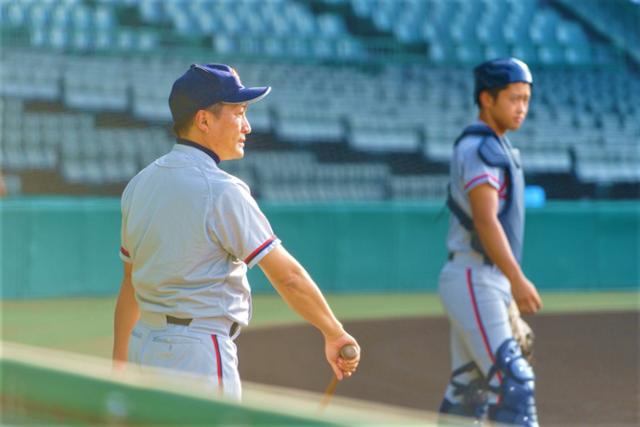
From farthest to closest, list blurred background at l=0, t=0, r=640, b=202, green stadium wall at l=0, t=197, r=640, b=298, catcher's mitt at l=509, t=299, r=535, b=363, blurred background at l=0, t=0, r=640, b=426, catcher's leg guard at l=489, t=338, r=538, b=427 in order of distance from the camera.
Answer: blurred background at l=0, t=0, r=640, b=202 < green stadium wall at l=0, t=197, r=640, b=298 < blurred background at l=0, t=0, r=640, b=426 < catcher's mitt at l=509, t=299, r=535, b=363 < catcher's leg guard at l=489, t=338, r=538, b=427

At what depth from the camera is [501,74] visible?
4941 mm

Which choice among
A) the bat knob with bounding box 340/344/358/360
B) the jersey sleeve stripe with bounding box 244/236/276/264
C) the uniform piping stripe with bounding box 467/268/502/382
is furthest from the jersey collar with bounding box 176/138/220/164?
the uniform piping stripe with bounding box 467/268/502/382

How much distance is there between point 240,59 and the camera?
66.4 ft

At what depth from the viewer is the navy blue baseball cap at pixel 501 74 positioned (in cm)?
494

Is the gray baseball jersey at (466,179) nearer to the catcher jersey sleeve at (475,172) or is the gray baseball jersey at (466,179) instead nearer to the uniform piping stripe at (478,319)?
the catcher jersey sleeve at (475,172)

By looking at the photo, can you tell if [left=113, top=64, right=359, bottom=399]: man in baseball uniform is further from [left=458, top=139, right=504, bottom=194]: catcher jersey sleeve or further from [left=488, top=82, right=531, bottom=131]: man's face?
[left=488, top=82, right=531, bottom=131]: man's face

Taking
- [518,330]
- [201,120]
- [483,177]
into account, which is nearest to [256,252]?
[201,120]

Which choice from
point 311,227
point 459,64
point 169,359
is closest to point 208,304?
point 169,359

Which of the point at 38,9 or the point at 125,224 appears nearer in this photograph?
the point at 125,224

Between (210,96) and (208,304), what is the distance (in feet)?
2.01

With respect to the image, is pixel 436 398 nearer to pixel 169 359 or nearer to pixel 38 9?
pixel 169 359

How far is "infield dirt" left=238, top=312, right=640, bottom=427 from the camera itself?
7434mm

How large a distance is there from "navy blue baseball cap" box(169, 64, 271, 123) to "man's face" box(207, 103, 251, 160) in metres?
0.04

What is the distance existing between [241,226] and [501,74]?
6.66 ft
